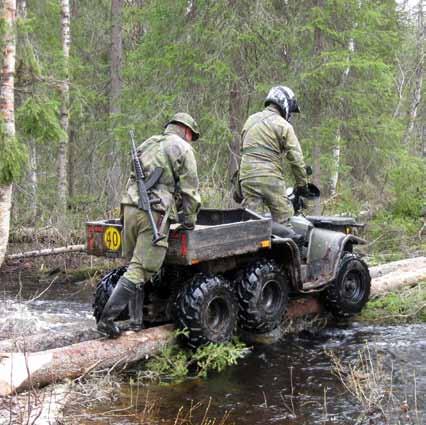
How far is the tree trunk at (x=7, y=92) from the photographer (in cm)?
1186

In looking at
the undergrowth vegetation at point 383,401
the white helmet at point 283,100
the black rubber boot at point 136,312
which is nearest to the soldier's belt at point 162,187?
the black rubber boot at point 136,312

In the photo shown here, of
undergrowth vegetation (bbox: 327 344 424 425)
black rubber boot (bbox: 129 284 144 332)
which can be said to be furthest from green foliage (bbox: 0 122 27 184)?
undergrowth vegetation (bbox: 327 344 424 425)

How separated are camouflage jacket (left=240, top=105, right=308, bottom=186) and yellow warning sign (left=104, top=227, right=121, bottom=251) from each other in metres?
1.85

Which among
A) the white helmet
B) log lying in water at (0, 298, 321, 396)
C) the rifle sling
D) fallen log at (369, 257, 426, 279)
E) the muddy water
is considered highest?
the white helmet

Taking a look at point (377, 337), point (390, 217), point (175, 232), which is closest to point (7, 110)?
point (175, 232)

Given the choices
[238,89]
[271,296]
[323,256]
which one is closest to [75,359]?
[271,296]

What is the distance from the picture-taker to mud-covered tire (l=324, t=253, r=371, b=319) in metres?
8.24

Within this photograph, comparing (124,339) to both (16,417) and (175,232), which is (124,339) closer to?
(175,232)

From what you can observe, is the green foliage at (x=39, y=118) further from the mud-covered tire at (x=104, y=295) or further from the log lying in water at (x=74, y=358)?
the log lying in water at (x=74, y=358)

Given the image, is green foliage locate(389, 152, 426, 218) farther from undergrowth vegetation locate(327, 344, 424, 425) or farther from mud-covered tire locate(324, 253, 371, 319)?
undergrowth vegetation locate(327, 344, 424, 425)

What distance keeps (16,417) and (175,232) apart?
92.5 inches

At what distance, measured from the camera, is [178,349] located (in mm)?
6734

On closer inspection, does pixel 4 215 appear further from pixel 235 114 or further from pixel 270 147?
pixel 270 147

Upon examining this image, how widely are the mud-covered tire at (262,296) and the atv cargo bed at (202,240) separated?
303 mm
